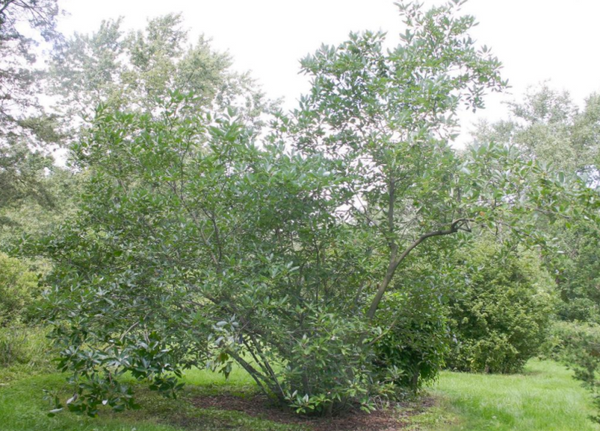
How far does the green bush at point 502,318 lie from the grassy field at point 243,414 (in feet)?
8.22

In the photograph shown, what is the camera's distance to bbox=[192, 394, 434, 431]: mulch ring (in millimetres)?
5504

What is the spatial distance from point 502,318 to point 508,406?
15.5 feet

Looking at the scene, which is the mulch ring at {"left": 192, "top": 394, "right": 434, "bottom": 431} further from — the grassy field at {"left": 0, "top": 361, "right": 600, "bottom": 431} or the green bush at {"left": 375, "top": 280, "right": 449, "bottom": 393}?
the green bush at {"left": 375, "top": 280, "right": 449, "bottom": 393}

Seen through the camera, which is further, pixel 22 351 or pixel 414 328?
pixel 22 351

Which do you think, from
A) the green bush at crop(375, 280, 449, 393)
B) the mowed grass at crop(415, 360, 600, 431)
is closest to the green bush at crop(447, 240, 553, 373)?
the mowed grass at crop(415, 360, 600, 431)

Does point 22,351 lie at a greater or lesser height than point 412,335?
lesser

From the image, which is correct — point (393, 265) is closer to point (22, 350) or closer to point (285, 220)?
point (285, 220)

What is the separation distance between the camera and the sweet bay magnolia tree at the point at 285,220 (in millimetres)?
4367

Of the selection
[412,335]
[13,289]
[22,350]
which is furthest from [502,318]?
[13,289]

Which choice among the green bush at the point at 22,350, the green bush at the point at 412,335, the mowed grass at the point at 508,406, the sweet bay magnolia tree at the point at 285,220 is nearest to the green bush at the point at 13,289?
the green bush at the point at 22,350

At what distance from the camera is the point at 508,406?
642 cm

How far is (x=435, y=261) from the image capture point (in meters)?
5.78

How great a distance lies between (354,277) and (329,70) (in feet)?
8.26

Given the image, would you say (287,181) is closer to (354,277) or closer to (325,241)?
(325,241)
